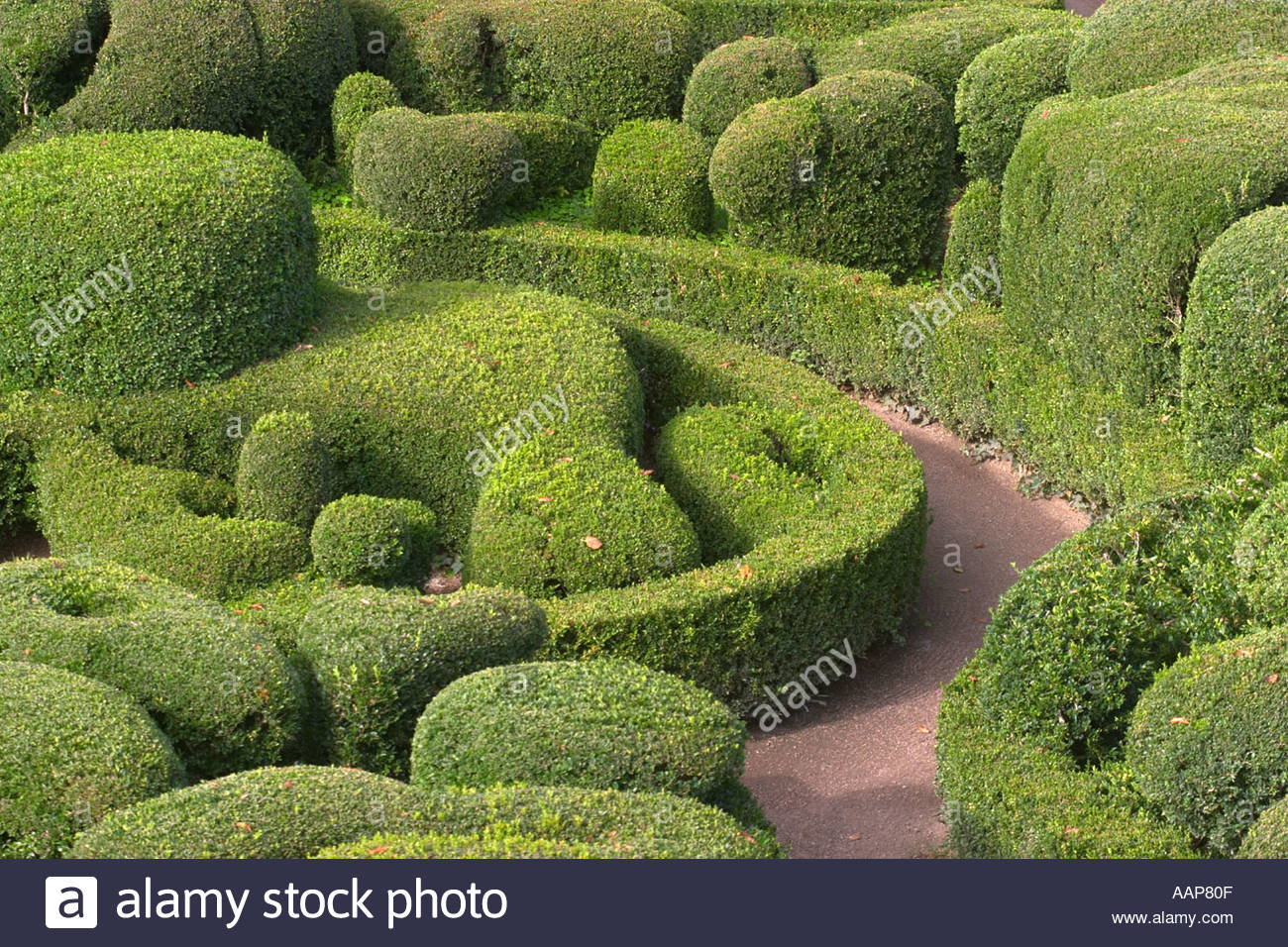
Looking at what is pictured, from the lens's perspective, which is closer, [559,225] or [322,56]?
[559,225]

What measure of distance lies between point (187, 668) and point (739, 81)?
12.2 metres

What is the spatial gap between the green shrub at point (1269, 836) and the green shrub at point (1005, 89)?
31.9 ft

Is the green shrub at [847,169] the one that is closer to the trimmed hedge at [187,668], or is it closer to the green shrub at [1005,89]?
the green shrub at [1005,89]

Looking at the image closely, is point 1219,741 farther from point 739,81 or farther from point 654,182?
point 739,81

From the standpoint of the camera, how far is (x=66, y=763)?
27.4 ft

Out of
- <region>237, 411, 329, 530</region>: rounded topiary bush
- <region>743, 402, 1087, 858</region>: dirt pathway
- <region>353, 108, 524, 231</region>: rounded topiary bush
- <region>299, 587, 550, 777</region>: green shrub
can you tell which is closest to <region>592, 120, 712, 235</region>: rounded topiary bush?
<region>353, 108, 524, 231</region>: rounded topiary bush

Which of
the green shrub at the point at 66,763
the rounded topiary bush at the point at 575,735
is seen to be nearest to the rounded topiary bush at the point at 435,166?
the rounded topiary bush at the point at 575,735

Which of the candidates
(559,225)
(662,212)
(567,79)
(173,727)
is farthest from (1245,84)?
(173,727)

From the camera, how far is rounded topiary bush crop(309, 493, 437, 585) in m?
12.2

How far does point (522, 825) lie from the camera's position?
25.6 ft

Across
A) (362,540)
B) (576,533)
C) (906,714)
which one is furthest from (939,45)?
(362,540)

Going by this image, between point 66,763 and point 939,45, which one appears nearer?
point 66,763
